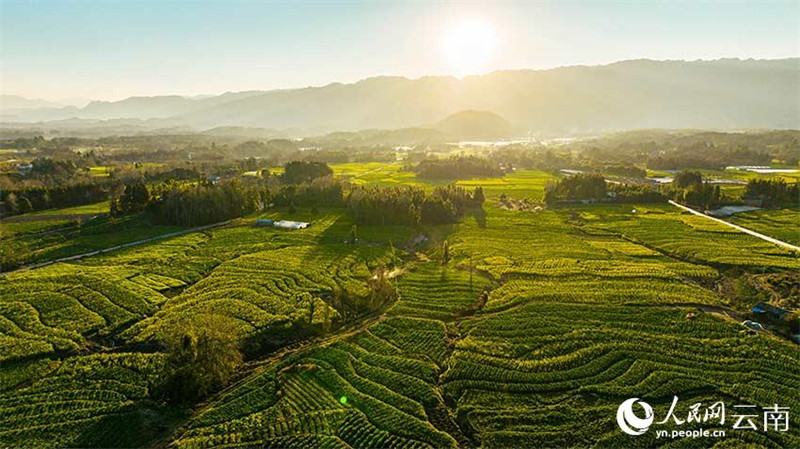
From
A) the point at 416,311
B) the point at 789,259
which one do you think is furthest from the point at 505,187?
the point at 416,311

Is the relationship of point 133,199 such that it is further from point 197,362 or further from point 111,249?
point 197,362

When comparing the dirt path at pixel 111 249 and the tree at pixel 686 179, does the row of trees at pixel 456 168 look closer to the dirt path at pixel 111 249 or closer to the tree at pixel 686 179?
the tree at pixel 686 179

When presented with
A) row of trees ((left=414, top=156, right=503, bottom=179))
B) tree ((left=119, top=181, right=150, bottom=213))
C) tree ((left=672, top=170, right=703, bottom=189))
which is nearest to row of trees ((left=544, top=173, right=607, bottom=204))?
tree ((left=672, top=170, right=703, bottom=189))

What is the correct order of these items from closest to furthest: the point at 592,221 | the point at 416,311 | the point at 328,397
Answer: the point at 328,397
the point at 416,311
the point at 592,221

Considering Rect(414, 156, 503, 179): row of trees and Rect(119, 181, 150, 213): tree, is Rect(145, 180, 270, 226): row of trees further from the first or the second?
Rect(414, 156, 503, 179): row of trees

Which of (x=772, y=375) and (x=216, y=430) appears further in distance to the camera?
(x=772, y=375)

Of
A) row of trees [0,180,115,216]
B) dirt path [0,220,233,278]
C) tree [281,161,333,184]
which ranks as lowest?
dirt path [0,220,233,278]

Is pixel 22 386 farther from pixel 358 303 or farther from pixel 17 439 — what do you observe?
pixel 358 303
